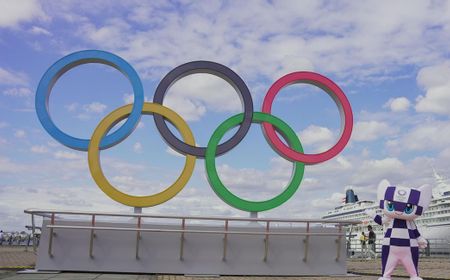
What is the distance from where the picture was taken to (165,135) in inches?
476

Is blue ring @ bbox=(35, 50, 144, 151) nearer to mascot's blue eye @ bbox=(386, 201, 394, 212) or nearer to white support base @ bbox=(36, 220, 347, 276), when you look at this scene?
white support base @ bbox=(36, 220, 347, 276)

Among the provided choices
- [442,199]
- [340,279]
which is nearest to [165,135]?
[340,279]

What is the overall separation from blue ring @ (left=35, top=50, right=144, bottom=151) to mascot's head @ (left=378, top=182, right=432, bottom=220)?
6239 millimetres

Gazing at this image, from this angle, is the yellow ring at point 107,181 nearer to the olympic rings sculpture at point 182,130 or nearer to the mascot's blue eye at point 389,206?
the olympic rings sculpture at point 182,130

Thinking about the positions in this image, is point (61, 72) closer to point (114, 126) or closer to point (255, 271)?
point (114, 126)

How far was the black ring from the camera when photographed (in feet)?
39.8

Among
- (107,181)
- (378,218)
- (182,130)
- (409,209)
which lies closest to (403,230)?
(409,209)

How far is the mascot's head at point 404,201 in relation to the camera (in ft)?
28.9

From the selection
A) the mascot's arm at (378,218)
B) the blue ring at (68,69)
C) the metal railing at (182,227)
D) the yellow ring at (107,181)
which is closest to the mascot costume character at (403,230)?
the mascot's arm at (378,218)

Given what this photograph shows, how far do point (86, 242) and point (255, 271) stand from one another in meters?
3.89

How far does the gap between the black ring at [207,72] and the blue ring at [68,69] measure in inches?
20.8

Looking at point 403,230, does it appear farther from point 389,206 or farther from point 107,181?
point 107,181

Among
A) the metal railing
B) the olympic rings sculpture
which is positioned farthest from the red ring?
the metal railing

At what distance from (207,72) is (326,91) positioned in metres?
3.35
